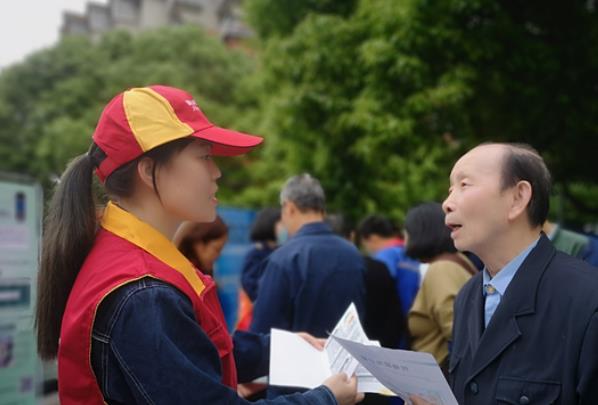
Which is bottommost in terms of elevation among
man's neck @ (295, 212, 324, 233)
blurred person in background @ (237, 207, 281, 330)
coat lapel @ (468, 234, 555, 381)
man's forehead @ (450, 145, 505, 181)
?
blurred person in background @ (237, 207, 281, 330)

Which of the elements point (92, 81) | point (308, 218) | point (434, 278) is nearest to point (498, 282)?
point (434, 278)

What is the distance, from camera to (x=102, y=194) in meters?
1.91

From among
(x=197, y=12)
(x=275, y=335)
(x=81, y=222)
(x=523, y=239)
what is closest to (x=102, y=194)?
(x=81, y=222)

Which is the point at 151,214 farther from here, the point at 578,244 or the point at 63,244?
the point at 578,244

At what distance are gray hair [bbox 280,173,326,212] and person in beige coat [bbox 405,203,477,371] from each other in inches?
22.1

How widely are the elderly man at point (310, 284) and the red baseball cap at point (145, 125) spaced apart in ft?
6.35

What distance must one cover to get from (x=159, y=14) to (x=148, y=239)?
5259 cm

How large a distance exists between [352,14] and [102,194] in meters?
11.0

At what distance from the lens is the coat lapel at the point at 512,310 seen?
73.4 inches

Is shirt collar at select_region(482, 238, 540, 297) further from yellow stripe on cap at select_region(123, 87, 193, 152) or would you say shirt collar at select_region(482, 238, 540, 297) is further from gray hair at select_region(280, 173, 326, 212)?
gray hair at select_region(280, 173, 326, 212)

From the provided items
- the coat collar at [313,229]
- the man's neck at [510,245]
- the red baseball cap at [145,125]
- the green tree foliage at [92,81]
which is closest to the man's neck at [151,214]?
the red baseball cap at [145,125]

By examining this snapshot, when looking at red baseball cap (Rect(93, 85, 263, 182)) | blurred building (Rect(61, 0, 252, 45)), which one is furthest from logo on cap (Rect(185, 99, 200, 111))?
blurred building (Rect(61, 0, 252, 45))

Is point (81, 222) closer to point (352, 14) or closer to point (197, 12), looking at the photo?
point (352, 14)

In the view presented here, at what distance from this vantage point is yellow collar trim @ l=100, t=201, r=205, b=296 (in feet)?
5.74
